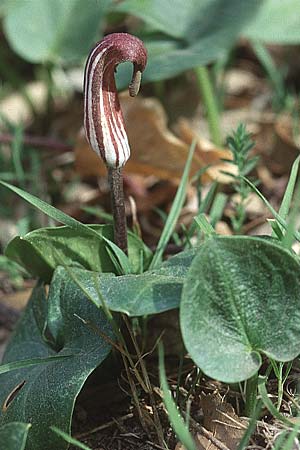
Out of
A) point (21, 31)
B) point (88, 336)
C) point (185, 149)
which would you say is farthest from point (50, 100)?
point (88, 336)

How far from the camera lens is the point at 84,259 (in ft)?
4.30

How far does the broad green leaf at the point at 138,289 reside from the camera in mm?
994

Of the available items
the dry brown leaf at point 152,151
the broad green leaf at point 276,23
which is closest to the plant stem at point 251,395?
the dry brown leaf at point 152,151

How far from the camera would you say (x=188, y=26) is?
2.00 meters

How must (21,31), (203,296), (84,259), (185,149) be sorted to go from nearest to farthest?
1. (203,296)
2. (84,259)
3. (185,149)
4. (21,31)

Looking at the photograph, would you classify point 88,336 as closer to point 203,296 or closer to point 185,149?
point 203,296

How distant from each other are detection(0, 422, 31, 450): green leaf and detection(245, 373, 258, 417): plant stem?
34 centimetres

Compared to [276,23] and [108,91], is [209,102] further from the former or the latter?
[108,91]

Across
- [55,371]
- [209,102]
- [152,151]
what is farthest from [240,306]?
[209,102]

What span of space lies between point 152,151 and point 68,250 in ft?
2.36

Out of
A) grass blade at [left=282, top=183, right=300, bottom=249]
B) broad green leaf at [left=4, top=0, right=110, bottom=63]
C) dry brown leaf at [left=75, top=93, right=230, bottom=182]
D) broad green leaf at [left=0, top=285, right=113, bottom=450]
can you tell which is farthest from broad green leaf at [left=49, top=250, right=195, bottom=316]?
broad green leaf at [left=4, top=0, right=110, bottom=63]

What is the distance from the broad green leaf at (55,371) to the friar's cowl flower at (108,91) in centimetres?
25

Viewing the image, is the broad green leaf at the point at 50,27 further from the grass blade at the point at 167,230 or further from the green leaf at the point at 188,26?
the grass blade at the point at 167,230

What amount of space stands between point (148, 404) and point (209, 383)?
11cm
